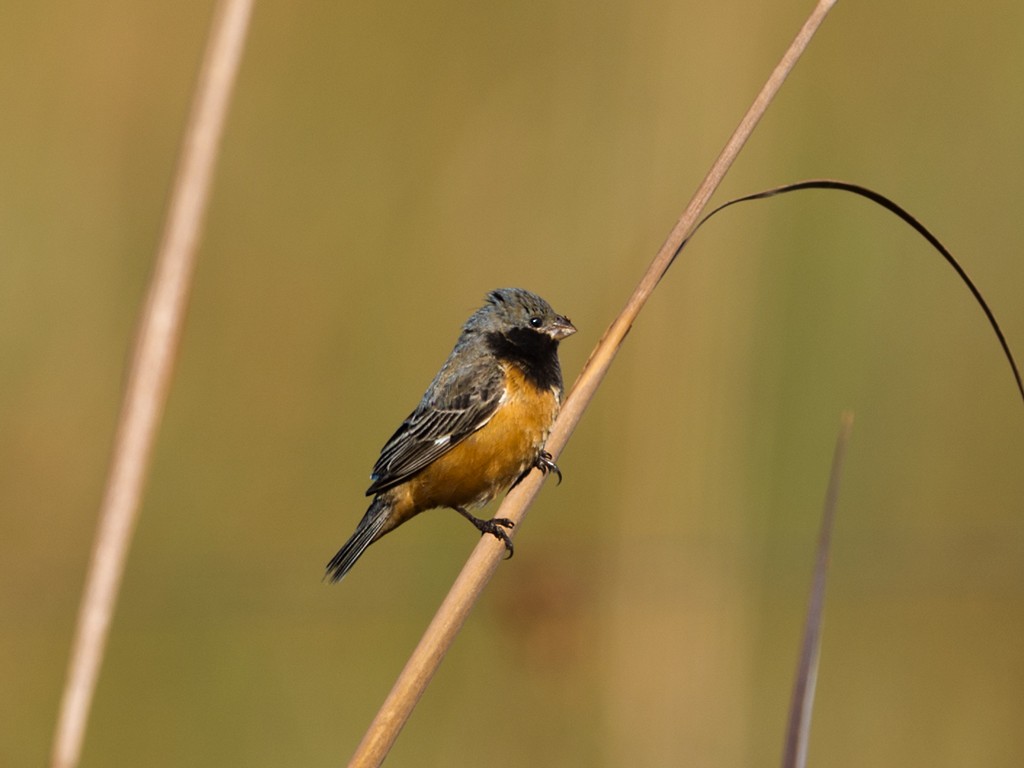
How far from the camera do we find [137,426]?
1507mm

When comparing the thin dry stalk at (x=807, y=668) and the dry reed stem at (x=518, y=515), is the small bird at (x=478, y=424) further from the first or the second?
the thin dry stalk at (x=807, y=668)

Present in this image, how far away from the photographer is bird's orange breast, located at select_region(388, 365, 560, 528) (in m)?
3.68

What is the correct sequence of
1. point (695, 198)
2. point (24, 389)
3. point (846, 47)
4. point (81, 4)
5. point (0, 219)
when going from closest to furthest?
point (695, 198) → point (24, 389) → point (0, 219) → point (81, 4) → point (846, 47)

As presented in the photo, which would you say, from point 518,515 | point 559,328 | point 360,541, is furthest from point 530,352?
point 518,515

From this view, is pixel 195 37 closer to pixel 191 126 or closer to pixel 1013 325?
pixel 1013 325

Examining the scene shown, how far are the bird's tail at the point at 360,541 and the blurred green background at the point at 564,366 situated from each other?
0.68 meters

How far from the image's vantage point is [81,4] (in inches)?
244

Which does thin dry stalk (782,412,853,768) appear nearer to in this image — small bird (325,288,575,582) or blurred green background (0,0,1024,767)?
small bird (325,288,575,582)

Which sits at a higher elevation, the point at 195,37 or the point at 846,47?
the point at 846,47

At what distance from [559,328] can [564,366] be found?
2.00 metres

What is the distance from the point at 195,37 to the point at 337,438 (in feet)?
7.54

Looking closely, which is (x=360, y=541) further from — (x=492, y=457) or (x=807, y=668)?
(x=807, y=668)

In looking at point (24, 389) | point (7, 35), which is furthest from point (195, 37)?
point (24, 389)

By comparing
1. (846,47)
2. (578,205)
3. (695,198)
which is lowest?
(695,198)
